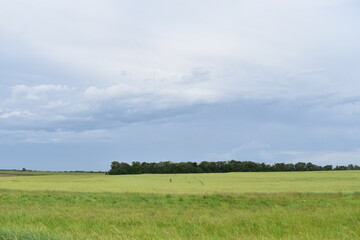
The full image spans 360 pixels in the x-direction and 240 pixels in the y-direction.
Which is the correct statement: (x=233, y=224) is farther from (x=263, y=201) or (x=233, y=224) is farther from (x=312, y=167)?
(x=312, y=167)

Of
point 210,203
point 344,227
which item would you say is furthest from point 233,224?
point 210,203

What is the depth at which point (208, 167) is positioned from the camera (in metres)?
122

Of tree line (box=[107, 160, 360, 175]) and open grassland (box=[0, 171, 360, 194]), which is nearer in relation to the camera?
open grassland (box=[0, 171, 360, 194])

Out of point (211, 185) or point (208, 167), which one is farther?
point (208, 167)

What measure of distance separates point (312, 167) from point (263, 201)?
330 ft

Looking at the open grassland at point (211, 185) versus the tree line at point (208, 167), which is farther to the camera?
the tree line at point (208, 167)

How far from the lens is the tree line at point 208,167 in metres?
116

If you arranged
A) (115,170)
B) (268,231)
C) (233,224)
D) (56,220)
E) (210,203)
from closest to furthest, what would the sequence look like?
(268,231)
(233,224)
(56,220)
(210,203)
(115,170)

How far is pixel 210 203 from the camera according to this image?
75.7 ft

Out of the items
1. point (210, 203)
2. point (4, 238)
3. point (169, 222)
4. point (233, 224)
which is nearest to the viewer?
point (4, 238)

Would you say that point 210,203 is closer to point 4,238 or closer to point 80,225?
point 80,225

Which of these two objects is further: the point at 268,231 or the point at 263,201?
the point at 263,201

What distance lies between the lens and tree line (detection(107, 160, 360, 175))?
11625cm

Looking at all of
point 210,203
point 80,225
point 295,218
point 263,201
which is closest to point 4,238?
point 80,225
